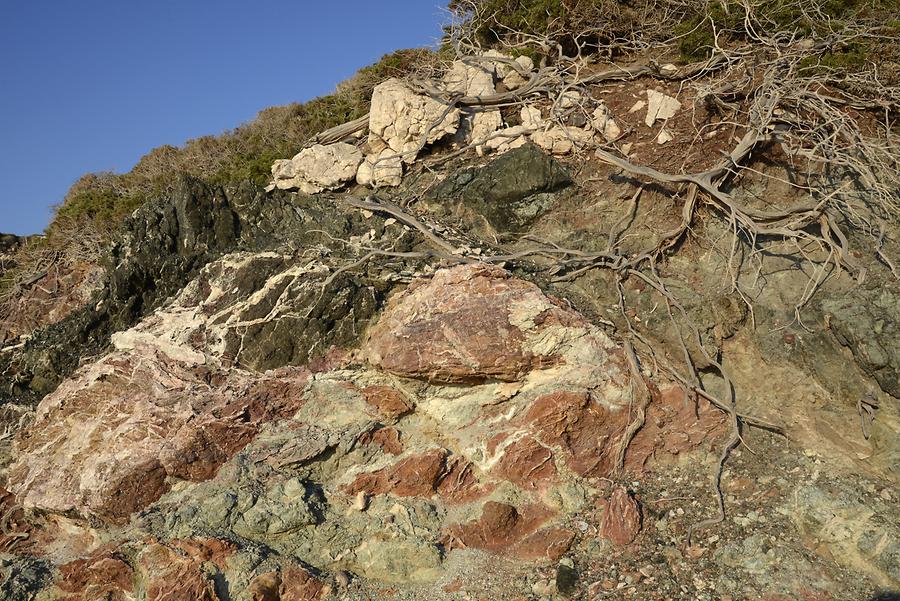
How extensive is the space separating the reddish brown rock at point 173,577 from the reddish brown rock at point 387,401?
6.48 ft

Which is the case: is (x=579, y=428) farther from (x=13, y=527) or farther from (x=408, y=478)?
(x=13, y=527)

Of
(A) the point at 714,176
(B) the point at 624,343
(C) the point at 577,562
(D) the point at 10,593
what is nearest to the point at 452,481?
(C) the point at 577,562

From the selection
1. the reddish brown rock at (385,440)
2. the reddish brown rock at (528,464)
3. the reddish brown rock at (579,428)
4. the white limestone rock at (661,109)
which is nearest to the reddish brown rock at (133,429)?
the reddish brown rock at (385,440)

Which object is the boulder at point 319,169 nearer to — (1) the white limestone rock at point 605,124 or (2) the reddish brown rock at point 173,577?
(1) the white limestone rock at point 605,124

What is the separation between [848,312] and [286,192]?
6521mm

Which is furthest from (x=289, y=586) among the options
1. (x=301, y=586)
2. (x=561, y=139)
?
(x=561, y=139)

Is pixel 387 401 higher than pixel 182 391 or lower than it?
lower

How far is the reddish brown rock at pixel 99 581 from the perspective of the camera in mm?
5047

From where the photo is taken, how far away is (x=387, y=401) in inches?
236

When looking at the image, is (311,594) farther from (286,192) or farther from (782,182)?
(782,182)

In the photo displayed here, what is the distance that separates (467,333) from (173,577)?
3156 millimetres

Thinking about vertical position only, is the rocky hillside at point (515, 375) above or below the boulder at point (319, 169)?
below

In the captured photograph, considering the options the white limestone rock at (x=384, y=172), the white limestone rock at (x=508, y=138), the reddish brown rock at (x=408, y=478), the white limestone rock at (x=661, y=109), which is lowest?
the reddish brown rock at (x=408, y=478)

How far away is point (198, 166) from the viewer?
10.8 metres
